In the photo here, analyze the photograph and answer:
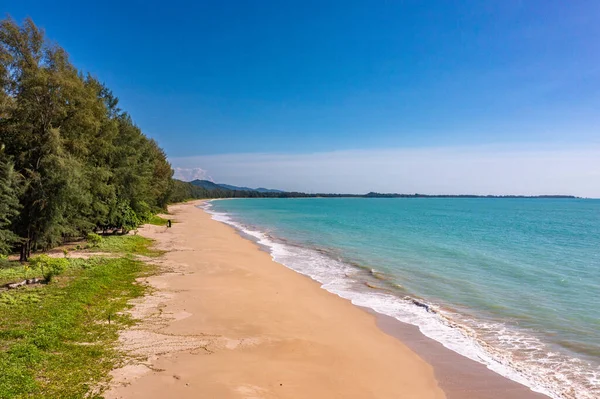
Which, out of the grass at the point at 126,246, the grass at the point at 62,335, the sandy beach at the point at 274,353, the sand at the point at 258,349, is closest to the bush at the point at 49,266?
the grass at the point at 62,335

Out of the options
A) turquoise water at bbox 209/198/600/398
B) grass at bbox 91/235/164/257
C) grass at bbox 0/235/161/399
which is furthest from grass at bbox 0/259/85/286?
turquoise water at bbox 209/198/600/398

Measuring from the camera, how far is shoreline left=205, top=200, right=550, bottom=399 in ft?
28.4

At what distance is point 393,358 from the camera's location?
1036 cm

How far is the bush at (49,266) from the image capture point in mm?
14808

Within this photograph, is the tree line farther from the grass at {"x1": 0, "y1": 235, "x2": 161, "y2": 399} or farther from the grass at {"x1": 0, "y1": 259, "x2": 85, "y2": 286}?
the grass at {"x1": 0, "y1": 235, "x2": 161, "y2": 399}

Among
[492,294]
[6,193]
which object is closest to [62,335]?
[6,193]

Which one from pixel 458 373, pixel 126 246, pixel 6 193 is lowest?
pixel 458 373

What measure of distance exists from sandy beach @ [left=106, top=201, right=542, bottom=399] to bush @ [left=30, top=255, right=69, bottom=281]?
150 inches

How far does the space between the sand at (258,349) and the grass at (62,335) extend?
1.93 feet

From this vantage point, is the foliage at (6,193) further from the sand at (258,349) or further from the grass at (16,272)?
the sand at (258,349)

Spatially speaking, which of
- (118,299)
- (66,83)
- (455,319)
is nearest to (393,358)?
(455,319)

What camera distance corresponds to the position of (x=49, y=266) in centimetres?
1579

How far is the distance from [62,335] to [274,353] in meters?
5.79

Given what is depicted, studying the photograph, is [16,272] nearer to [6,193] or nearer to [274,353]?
[6,193]
